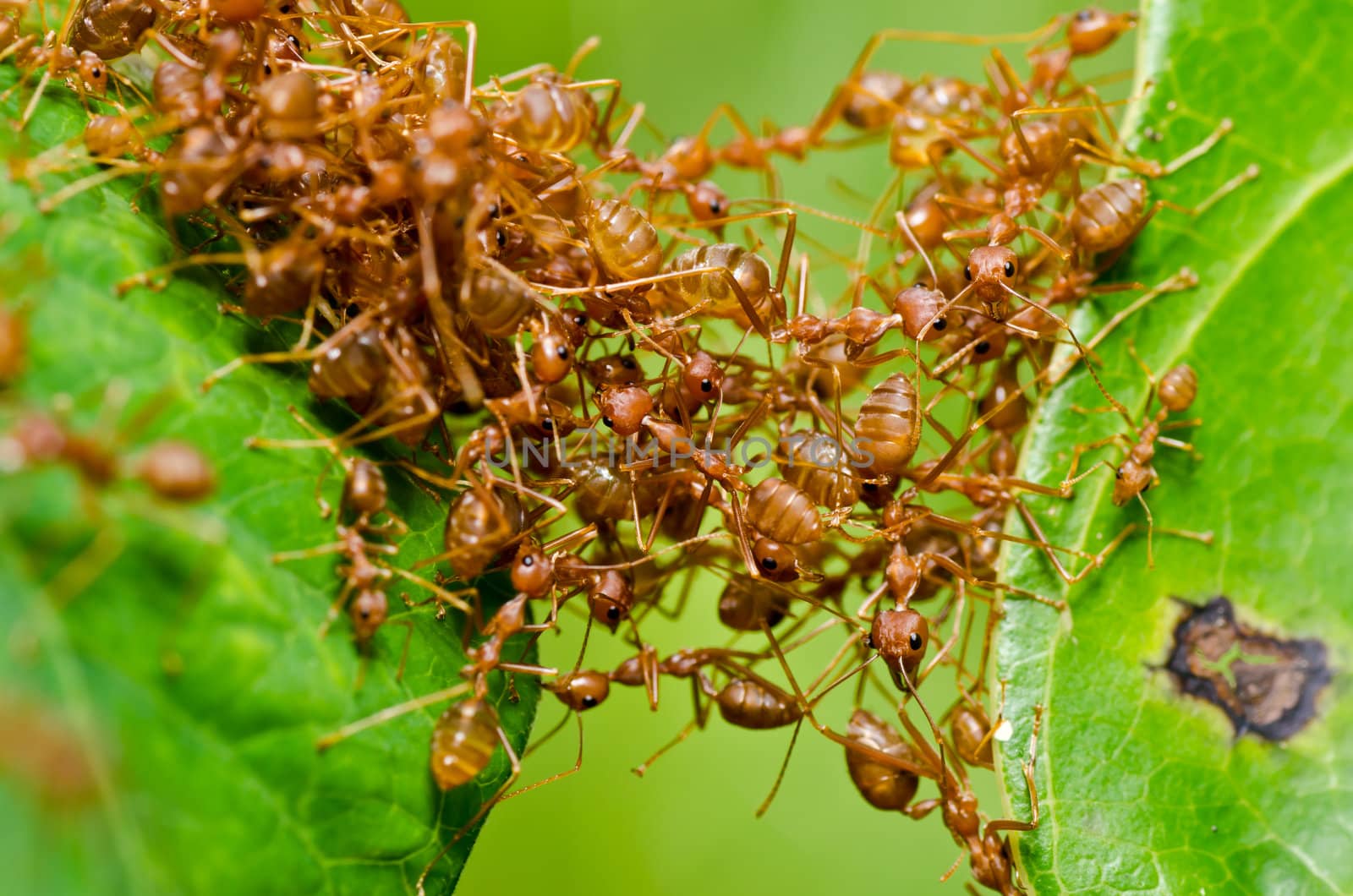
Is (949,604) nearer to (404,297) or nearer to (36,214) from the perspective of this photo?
(404,297)

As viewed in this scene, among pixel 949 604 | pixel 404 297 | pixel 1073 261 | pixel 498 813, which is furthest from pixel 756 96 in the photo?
pixel 498 813

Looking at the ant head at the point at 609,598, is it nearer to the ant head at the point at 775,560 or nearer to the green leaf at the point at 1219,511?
the ant head at the point at 775,560

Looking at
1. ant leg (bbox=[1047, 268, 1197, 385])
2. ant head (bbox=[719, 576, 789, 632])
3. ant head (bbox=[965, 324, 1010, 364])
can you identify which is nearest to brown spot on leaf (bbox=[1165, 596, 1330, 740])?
ant leg (bbox=[1047, 268, 1197, 385])

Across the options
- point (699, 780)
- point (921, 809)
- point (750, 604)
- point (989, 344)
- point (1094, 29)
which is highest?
point (1094, 29)

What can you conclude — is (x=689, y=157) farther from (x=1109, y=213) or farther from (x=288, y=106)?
(x=288, y=106)

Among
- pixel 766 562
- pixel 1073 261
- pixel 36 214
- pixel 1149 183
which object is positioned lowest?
pixel 766 562

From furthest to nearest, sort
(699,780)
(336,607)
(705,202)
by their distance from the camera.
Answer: (699,780) → (705,202) → (336,607)

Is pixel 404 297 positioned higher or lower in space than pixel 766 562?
higher

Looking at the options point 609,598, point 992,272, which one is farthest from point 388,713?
point 992,272

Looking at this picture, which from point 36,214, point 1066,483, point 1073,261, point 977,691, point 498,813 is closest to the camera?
point 36,214
